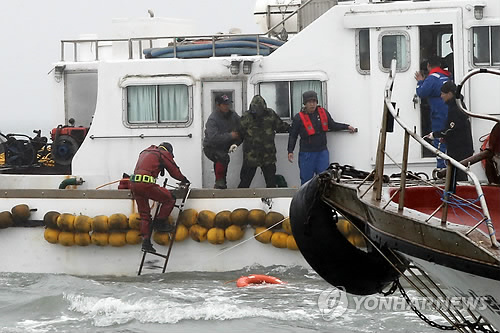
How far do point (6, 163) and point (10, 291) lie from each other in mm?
2930

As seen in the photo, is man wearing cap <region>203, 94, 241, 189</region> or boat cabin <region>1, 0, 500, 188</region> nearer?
boat cabin <region>1, 0, 500, 188</region>

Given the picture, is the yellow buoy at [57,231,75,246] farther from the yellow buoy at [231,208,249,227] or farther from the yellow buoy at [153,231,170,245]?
the yellow buoy at [231,208,249,227]

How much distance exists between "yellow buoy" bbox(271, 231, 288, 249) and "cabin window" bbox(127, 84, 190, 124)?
Answer: 2.10m

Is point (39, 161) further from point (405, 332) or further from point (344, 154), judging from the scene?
point (405, 332)

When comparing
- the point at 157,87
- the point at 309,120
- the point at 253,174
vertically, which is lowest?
the point at 253,174

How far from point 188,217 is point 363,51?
3.12 m

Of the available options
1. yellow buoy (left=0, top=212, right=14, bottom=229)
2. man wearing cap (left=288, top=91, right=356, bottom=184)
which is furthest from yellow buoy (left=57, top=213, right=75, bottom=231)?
man wearing cap (left=288, top=91, right=356, bottom=184)

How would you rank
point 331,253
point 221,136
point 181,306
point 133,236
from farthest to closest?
point 221,136, point 133,236, point 181,306, point 331,253

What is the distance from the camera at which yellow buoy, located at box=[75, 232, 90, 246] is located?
1328cm

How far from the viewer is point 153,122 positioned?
549 inches

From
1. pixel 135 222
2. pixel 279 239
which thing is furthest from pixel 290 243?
pixel 135 222

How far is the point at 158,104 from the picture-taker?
549 inches

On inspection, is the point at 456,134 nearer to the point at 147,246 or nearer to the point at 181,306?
the point at 181,306

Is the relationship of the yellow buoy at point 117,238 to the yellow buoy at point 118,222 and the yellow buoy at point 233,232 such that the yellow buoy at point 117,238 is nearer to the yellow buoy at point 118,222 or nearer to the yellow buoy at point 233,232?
the yellow buoy at point 118,222
